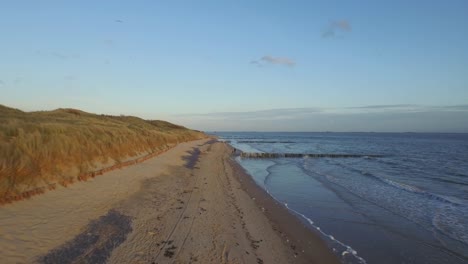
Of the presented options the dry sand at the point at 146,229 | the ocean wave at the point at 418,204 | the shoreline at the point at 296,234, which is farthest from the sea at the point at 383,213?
the dry sand at the point at 146,229

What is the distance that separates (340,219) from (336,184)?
8.91m

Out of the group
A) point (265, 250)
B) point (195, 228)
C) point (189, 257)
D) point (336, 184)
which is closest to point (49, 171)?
point (195, 228)

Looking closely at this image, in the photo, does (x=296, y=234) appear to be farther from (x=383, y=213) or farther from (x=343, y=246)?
(x=383, y=213)

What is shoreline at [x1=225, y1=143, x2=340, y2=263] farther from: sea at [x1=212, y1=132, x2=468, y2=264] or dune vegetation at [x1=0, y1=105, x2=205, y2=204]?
dune vegetation at [x1=0, y1=105, x2=205, y2=204]

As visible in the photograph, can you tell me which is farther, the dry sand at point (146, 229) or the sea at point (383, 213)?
the sea at point (383, 213)

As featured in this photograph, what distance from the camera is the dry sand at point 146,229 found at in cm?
719

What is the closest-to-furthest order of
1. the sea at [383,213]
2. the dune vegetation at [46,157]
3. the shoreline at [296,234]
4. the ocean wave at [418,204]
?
the shoreline at [296,234]
the sea at [383,213]
the dune vegetation at [46,157]
the ocean wave at [418,204]

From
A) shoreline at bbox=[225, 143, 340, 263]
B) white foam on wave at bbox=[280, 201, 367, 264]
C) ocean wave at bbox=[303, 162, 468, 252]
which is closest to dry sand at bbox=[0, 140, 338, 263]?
shoreline at bbox=[225, 143, 340, 263]

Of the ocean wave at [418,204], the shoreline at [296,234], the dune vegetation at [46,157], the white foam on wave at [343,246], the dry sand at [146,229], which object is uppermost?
the dune vegetation at [46,157]

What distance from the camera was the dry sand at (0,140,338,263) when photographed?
7.19 meters

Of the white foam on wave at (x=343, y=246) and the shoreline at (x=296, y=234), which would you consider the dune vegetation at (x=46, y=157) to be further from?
the white foam on wave at (x=343, y=246)

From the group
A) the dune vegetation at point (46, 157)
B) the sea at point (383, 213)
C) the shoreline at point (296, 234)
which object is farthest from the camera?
the dune vegetation at point (46, 157)

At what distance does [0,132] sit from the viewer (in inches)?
460

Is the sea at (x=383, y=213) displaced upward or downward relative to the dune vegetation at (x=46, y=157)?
downward
